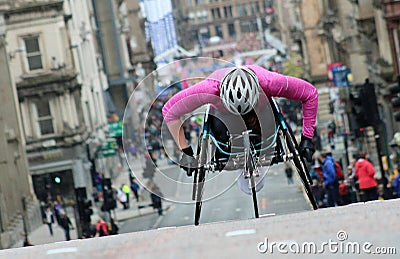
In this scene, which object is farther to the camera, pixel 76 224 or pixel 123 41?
pixel 123 41

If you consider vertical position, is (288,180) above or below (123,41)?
below

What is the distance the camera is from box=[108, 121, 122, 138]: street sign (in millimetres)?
49375

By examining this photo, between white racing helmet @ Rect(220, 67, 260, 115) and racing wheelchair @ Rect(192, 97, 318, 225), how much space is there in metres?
0.30

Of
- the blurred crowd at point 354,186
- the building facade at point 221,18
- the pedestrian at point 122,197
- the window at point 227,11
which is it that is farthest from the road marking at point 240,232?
the window at point 227,11

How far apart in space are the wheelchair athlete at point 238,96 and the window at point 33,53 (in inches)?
1355

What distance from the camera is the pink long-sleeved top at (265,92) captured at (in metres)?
11.4

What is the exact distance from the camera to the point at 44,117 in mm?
47625

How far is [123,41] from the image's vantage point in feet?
265

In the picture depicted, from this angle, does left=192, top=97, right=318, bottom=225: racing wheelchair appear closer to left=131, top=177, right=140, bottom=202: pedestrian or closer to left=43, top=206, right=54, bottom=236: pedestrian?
left=43, top=206, right=54, bottom=236: pedestrian

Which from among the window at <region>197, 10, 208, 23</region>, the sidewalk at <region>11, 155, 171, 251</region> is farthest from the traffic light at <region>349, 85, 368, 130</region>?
the window at <region>197, 10, 208, 23</region>

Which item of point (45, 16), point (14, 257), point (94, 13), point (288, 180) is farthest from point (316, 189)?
point (94, 13)

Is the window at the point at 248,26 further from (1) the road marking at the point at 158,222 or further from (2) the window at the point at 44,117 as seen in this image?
(1) the road marking at the point at 158,222

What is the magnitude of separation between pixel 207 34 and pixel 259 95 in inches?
6525

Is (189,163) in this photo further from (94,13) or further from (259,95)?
(94,13)
